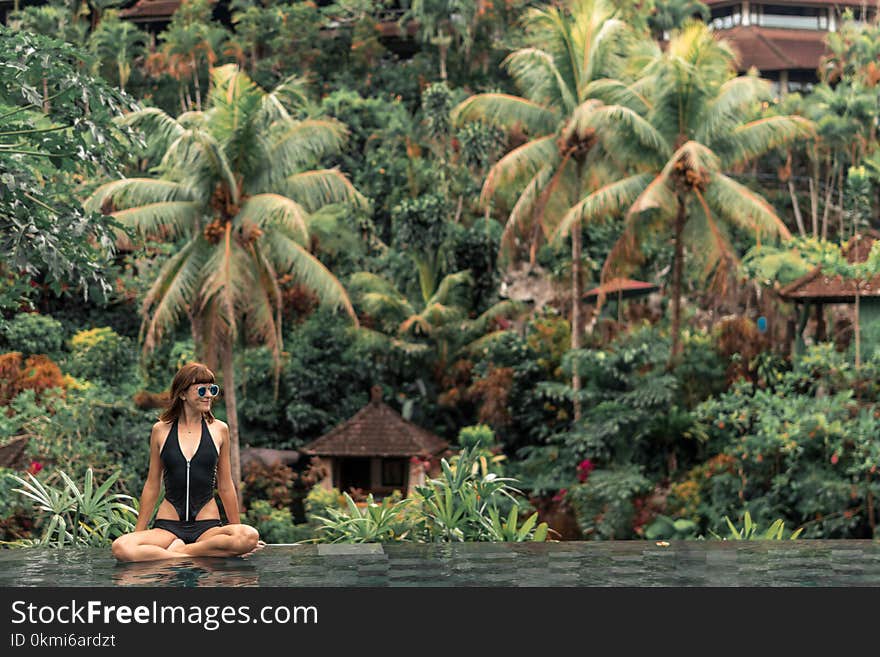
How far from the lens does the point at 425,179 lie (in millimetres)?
32250

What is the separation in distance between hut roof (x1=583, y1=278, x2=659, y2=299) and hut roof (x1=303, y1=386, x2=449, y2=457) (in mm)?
4511

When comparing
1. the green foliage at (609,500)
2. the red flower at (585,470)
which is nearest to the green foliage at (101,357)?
the red flower at (585,470)

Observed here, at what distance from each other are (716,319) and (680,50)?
10724mm

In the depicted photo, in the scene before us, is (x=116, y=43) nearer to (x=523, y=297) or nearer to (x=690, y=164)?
(x=523, y=297)

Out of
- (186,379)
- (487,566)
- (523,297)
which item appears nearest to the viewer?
(186,379)

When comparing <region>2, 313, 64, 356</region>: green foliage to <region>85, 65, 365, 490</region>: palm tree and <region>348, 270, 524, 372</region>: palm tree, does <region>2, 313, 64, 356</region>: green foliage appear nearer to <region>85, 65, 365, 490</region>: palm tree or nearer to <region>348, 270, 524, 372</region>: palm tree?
<region>85, 65, 365, 490</region>: palm tree

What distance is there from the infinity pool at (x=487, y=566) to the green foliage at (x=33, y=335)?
2033 centimetres

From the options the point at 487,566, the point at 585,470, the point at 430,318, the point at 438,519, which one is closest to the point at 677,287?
the point at 585,470

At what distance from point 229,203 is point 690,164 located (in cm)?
813

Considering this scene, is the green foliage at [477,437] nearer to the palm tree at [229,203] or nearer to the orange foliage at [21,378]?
the palm tree at [229,203]

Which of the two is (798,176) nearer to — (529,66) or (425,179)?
(425,179)

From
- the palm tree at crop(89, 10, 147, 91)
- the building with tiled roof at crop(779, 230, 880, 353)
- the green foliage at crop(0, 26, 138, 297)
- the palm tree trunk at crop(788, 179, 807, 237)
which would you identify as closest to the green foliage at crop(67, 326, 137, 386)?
the palm tree at crop(89, 10, 147, 91)

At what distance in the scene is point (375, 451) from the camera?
2639 centimetres
